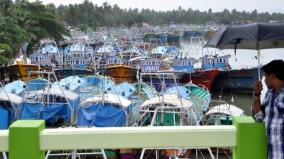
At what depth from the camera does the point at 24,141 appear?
387cm

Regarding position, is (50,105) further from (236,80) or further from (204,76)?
(236,80)

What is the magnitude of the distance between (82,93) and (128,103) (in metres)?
4.34

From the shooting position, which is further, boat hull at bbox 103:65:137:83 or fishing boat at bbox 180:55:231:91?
fishing boat at bbox 180:55:231:91

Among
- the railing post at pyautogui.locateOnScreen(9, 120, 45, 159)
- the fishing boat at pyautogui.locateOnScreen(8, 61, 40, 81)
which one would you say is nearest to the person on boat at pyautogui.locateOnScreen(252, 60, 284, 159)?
the railing post at pyautogui.locateOnScreen(9, 120, 45, 159)

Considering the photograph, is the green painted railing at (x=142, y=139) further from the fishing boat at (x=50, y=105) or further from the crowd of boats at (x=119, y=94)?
the fishing boat at (x=50, y=105)

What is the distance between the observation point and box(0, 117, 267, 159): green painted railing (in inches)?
154

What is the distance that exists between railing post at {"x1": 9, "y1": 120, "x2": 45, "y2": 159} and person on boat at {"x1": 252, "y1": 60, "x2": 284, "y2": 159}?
74.3 inches

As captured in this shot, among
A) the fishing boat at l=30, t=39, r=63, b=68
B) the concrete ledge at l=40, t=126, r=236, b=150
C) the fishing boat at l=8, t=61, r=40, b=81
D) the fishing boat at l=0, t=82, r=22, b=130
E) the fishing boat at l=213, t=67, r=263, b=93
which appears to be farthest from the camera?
the fishing boat at l=30, t=39, r=63, b=68

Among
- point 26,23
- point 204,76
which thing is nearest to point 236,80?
point 204,76

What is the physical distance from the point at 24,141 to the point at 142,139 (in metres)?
1.00

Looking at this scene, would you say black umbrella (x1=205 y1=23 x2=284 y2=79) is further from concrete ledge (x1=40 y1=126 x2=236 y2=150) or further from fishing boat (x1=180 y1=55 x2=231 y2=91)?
fishing boat (x1=180 y1=55 x2=231 y2=91)

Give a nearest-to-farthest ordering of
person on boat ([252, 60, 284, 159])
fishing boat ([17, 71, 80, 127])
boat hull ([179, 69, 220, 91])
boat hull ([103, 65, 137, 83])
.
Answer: person on boat ([252, 60, 284, 159]) → fishing boat ([17, 71, 80, 127]) → boat hull ([103, 65, 137, 83]) → boat hull ([179, 69, 220, 91])

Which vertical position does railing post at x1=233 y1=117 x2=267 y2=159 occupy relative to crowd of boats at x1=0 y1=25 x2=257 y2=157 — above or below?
above

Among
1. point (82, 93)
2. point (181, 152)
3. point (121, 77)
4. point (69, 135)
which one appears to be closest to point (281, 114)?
point (69, 135)
